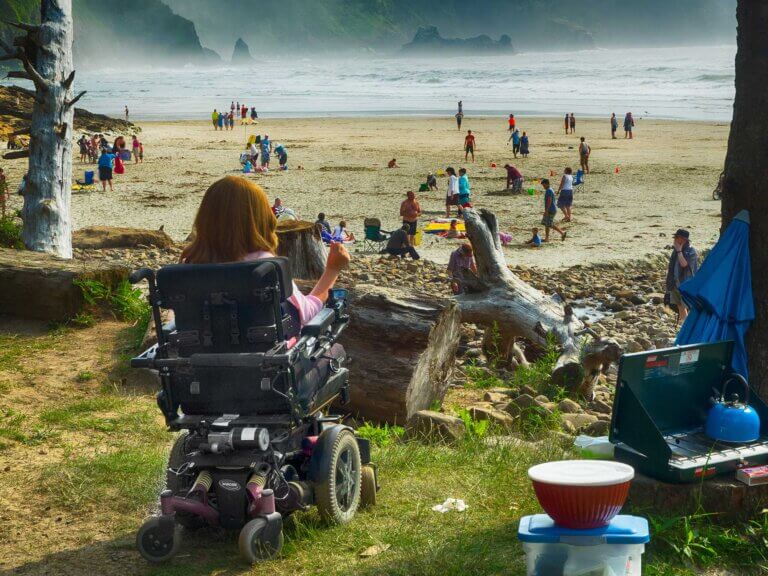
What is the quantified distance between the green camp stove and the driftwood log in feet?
8.96

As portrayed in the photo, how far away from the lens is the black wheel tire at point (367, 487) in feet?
17.8

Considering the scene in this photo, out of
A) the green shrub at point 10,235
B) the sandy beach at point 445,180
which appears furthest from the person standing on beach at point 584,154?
the green shrub at point 10,235

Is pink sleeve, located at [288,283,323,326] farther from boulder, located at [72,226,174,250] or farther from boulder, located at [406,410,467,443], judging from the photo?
boulder, located at [72,226,174,250]

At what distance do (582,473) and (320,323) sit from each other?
1.65 m

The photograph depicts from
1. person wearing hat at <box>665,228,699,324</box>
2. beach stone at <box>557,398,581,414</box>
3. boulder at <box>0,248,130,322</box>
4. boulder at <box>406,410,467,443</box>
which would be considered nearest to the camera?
boulder at <box>406,410,467,443</box>

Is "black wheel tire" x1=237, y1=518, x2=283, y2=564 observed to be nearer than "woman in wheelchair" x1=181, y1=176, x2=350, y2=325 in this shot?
Yes

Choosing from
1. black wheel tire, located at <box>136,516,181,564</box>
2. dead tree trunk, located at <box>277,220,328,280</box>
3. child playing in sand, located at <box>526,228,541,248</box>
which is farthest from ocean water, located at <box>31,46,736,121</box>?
black wheel tire, located at <box>136,516,181,564</box>

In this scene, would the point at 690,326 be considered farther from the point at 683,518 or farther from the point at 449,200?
the point at 449,200

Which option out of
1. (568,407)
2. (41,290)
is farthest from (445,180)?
(568,407)

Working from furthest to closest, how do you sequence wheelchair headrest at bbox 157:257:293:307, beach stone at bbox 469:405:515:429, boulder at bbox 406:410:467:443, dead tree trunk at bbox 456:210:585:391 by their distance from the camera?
dead tree trunk at bbox 456:210:585:391
beach stone at bbox 469:405:515:429
boulder at bbox 406:410:467:443
wheelchair headrest at bbox 157:257:293:307

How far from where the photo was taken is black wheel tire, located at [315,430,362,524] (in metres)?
4.96

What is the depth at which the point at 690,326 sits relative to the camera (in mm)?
6469

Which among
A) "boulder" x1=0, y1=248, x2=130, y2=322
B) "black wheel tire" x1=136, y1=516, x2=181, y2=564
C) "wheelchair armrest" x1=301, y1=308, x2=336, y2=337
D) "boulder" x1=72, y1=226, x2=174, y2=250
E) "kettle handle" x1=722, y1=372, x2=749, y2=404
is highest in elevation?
"wheelchair armrest" x1=301, y1=308, x2=336, y2=337

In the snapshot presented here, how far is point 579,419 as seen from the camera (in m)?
8.16
